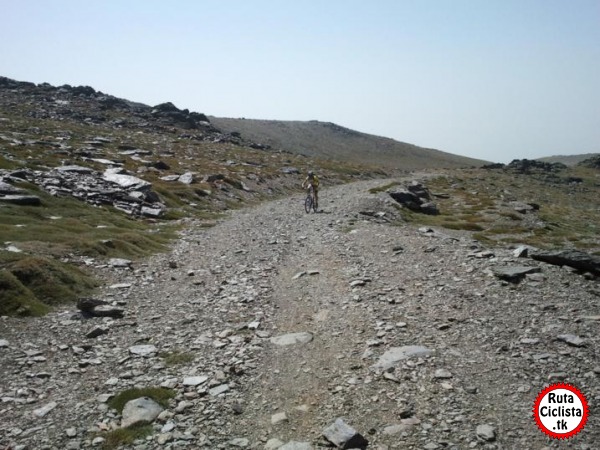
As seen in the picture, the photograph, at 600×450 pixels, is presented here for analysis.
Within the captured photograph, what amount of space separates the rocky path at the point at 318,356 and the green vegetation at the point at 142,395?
Answer: 0.18 meters

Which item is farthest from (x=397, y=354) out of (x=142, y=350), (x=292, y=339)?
(x=142, y=350)

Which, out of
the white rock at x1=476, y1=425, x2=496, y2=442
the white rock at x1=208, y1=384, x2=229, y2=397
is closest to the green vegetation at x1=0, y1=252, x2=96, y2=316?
the white rock at x1=208, y1=384, x2=229, y2=397

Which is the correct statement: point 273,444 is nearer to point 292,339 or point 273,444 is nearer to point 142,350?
point 292,339

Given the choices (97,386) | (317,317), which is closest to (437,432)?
(317,317)

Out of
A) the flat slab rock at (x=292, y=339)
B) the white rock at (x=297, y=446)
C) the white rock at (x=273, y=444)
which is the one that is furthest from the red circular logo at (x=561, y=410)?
the flat slab rock at (x=292, y=339)

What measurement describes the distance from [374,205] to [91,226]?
21.1 metres

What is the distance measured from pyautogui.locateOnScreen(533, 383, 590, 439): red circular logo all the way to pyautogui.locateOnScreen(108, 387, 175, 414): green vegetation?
22.8ft

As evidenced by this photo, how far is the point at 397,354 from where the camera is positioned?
9945 millimetres

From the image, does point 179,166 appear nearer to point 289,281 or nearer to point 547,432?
point 289,281

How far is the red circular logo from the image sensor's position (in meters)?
7.05

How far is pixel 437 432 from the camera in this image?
721 centimetres

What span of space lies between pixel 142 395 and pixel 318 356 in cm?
399

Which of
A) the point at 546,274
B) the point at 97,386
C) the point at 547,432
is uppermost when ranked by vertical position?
the point at 546,274

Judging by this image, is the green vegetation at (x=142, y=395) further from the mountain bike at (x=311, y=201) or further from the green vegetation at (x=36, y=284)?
the mountain bike at (x=311, y=201)
